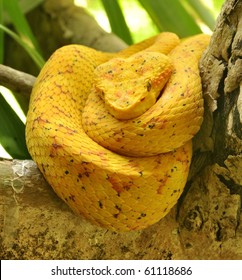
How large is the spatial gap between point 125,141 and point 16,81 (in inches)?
26.8

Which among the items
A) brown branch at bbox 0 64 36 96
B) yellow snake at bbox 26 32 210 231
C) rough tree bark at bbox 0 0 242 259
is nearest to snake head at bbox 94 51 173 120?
yellow snake at bbox 26 32 210 231

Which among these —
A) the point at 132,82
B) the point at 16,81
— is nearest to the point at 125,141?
the point at 132,82

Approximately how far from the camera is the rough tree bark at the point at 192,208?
58.1 inches

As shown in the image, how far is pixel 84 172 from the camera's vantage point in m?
1.42

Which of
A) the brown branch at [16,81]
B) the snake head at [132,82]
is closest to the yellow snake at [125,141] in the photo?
the snake head at [132,82]

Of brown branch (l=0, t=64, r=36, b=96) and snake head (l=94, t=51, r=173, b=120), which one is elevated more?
brown branch (l=0, t=64, r=36, b=96)

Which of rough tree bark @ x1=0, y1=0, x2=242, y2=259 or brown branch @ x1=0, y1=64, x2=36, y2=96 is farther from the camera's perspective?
brown branch @ x1=0, y1=64, x2=36, y2=96

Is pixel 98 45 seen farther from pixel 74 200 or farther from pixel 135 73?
pixel 74 200

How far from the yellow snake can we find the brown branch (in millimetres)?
340

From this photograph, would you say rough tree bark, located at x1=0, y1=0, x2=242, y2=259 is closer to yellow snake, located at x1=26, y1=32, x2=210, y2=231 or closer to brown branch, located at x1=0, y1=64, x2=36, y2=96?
yellow snake, located at x1=26, y1=32, x2=210, y2=231

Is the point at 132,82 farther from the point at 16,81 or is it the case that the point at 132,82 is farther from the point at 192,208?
the point at 16,81

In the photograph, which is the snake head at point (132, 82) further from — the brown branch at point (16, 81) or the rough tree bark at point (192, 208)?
the brown branch at point (16, 81)

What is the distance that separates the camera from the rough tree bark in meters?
1.47

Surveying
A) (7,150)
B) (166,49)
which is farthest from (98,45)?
(7,150)
